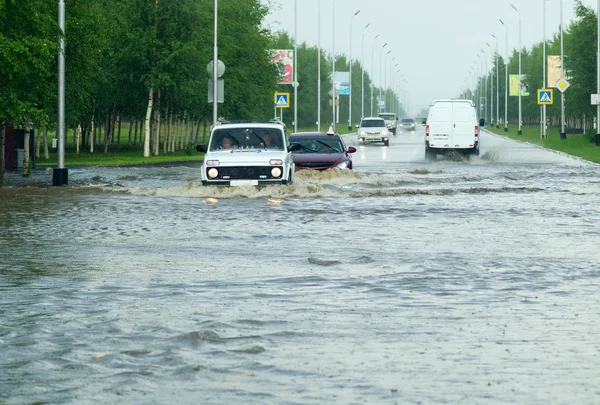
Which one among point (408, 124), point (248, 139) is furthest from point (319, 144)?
point (408, 124)

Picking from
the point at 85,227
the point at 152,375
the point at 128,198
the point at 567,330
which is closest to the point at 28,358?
the point at 152,375

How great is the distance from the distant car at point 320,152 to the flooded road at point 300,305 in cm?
850

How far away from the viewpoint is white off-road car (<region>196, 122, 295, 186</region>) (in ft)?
85.1

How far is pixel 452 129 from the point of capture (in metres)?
50.6

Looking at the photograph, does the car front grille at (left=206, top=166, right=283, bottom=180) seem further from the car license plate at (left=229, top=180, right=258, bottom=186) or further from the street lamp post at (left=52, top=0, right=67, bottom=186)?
the street lamp post at (left=52, top=0, right=67, bottom=186)

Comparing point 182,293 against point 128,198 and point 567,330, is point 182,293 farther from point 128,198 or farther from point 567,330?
point 128,198

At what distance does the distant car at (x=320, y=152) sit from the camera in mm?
32094

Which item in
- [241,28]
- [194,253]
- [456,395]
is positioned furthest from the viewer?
[241,28]

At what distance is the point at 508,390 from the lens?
7.34 meters

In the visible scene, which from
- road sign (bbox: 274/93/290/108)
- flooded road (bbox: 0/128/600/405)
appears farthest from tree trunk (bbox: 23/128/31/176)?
road sign (bbox: 274/93/290/108)

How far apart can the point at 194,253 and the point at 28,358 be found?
705 cm

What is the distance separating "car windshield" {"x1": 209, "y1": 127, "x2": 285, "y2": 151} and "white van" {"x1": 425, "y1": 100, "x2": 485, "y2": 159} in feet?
78.8

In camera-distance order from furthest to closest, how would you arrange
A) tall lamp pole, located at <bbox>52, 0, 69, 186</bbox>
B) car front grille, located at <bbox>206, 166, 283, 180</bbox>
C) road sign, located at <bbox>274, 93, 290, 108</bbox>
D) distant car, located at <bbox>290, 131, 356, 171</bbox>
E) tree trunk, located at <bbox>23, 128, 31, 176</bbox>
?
road sign, located at <bbox>274, 93, 290, 108</bbox> → tree trunk, located at <bbox>23, 128, 31, 176</bbox> → distant car, located at <bbox>290, 131, 356, 171</bbox> → tall lamp pole, located at <bbox>52, 0, 69, 186</bbox> → car front grille, located at <bbox>206, 166, 283, 180</bbox>

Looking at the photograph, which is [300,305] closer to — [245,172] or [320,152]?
[245,172]
